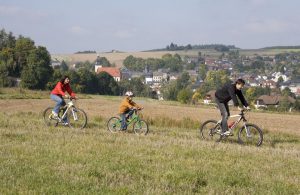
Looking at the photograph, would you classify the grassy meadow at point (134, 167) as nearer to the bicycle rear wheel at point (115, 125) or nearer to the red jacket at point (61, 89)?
the bicycle rear wheel at point (115, 125)

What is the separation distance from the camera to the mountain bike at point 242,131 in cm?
1438

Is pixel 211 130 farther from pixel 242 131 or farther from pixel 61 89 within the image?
pixel 61 89

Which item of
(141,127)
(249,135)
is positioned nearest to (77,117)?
(141,127)

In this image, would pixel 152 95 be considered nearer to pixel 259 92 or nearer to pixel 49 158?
pixel 259 92

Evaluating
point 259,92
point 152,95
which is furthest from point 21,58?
point 259,92

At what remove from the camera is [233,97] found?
45.3 ft

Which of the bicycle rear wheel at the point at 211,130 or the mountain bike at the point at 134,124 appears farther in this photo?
the mountain bike at the point at 134,124

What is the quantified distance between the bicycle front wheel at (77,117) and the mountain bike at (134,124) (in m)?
0.98

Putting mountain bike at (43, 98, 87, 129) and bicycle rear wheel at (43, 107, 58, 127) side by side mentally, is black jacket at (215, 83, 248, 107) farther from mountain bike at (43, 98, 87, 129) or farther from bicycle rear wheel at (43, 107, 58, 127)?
bicycle rear wheel at (43, 107, 58, 127)

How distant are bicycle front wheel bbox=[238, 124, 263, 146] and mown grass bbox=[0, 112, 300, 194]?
80.9 inches

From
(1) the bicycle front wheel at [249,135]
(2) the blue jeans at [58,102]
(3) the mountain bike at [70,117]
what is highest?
(2) the blue jeans at [58,102]

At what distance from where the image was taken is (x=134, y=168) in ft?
27.8

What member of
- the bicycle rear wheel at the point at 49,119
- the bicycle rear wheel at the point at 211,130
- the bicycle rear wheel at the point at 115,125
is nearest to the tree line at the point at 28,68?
the bicycle rear wheel at the point at 49,119

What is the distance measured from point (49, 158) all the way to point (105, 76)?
3566 inches
